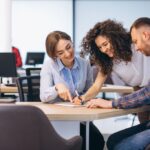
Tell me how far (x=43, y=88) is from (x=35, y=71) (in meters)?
2.63

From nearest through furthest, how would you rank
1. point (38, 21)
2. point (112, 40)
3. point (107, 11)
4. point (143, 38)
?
1. point (143, 38)
2. point (112, 40)
3. point (107, 11)
4. point (38, 21)

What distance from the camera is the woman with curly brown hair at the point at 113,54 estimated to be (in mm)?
2598

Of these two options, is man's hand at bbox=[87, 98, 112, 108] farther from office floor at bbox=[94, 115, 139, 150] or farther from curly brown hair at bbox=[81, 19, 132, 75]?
office floor at bbox=[94, 115, 139, 150]

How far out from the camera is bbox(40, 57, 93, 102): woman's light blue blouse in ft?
9.46

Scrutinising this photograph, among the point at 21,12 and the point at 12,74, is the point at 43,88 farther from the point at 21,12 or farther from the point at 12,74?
the point at 21,12

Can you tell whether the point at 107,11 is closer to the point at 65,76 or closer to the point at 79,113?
the point at 65,76

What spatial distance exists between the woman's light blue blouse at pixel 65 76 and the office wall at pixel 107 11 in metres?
6.26

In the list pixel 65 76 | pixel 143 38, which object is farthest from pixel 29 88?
pixel 143 38

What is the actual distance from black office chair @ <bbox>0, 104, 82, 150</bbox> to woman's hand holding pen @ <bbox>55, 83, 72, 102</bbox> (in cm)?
91

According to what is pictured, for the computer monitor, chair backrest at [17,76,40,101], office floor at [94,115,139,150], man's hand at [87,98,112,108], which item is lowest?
office floor at [94,115,139,150]

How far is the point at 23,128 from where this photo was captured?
67.7 inches

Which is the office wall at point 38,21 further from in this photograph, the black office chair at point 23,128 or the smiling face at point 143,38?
the black office chair at point 23,128

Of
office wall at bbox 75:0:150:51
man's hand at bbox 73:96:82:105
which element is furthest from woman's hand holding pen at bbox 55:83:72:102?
office wall at bbox 75:0:150:51

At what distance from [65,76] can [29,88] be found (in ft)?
2.16
